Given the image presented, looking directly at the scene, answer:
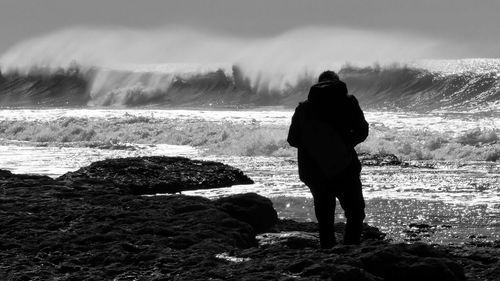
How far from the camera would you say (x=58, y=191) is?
787 cm

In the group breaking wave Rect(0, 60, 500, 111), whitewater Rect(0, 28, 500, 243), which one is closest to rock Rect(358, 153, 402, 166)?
whitewater Rect(0, 28, 500, 243)

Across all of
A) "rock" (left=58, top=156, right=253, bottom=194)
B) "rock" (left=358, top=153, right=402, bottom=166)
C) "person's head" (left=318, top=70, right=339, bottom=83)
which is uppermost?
"person's head" (left=318, top=70, right=339, bottom=83)

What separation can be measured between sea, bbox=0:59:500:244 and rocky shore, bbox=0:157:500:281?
2.00 meters

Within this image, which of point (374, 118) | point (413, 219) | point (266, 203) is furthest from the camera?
point (374, 118)

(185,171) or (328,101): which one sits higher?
(328,101)

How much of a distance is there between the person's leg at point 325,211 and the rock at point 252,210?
1.83m

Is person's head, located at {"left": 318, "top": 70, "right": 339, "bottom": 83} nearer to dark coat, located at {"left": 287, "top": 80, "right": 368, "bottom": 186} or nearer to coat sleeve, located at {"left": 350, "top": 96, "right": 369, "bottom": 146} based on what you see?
dark coat, located at {"left": 287, "top": 80, "right": 368, "bottom": 186}

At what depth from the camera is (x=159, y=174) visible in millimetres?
10906

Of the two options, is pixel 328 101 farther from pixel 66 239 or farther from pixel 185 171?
pixel 185 171

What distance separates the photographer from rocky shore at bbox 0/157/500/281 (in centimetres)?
446

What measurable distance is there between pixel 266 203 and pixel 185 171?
4082 mm

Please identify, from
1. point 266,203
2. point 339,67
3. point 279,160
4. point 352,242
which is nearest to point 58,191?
point 266,203

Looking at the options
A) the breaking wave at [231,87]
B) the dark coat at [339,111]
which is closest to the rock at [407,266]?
the dark coat at [339,111]

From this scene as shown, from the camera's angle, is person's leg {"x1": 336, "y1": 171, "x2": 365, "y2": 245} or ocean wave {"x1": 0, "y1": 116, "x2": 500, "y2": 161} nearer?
person's leg {"x1": 336, "y1": 171, "x2": 365, "y2": 245}
